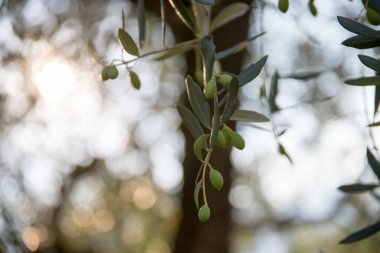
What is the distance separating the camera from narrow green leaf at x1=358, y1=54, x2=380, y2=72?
57cm

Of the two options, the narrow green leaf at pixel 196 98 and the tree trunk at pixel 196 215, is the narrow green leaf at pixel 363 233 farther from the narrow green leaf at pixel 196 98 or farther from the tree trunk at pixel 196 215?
the tree trunk at pixel 196 215

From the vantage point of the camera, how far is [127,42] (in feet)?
2.04

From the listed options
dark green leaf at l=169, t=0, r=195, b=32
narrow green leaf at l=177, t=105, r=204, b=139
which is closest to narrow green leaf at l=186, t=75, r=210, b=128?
narrow green leaf at l=177, t=105, r=204, b=139

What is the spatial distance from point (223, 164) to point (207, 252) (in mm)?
372

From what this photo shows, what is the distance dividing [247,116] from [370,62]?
13cm

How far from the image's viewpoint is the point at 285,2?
24.5 inches

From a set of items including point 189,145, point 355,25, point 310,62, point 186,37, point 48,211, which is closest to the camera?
point 355,25

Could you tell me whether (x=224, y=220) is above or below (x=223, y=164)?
below

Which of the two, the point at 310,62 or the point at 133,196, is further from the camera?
the point at 133,196

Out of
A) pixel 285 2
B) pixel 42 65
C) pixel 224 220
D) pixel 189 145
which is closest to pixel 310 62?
pixel 189 145

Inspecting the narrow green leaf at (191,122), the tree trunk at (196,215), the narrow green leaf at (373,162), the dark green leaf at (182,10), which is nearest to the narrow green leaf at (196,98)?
the narrow green leaf at (191,122)

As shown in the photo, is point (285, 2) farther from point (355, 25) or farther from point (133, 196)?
point (133, 196)

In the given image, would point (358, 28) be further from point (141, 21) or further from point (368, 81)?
point (141, 21)

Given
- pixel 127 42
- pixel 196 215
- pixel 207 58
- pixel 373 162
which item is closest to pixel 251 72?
pixel 207 58
